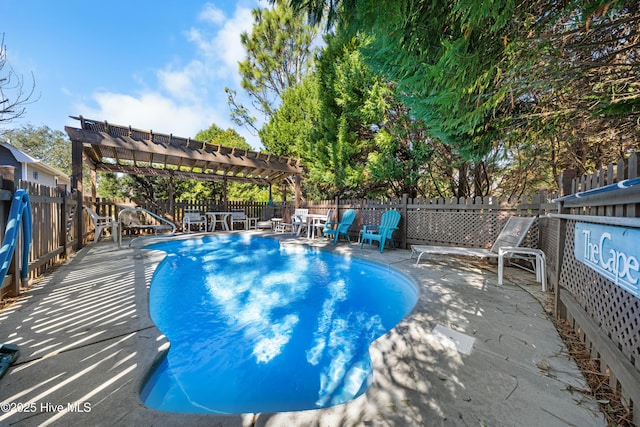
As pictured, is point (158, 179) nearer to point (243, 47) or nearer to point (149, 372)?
point (243, 47)

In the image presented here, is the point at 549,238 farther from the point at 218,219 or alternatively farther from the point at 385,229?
the point at 218,219

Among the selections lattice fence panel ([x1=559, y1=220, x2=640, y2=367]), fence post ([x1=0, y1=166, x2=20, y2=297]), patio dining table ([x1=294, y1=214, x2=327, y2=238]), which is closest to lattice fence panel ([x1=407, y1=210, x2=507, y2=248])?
patio dining table ([x1=294, y1=214, x2=327, y2=238])

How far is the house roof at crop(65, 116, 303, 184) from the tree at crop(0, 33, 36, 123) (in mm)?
935

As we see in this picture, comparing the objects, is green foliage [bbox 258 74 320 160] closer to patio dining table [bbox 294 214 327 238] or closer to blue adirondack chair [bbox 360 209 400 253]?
patio dining table [bbox 294 214 327 238]

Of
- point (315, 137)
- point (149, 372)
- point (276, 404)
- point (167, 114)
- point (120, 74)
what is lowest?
point (276, 404)

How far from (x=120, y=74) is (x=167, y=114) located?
1136cm

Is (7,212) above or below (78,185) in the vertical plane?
below

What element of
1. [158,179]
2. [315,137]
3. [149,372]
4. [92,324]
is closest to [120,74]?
[158,179]

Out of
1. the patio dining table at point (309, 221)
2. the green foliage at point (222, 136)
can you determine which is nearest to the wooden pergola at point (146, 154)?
the patio dining table at point (309, 221)

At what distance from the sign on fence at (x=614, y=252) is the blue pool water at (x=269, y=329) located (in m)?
1.40

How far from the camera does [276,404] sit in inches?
67.4

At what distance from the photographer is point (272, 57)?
14.0m

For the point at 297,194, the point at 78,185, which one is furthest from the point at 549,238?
the point at 78,185

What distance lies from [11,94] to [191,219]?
545 centimetres
